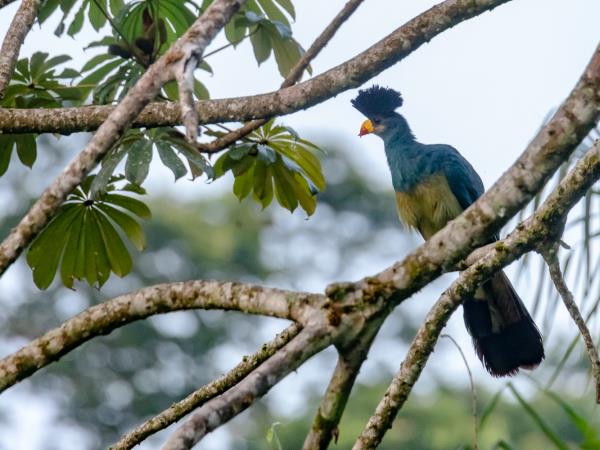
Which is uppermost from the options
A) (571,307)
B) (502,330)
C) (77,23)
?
(77,23)

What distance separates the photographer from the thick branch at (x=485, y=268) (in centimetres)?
285

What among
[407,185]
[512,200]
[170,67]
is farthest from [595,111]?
[407,185]

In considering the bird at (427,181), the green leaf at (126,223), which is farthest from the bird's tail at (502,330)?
the green leaf at (126,223)

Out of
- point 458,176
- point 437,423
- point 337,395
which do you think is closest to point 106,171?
point 337,395

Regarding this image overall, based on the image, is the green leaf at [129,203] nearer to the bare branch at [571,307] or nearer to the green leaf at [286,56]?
the green leaf at [286,56]

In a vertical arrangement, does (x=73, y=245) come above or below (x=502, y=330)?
above

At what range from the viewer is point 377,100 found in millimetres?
5133

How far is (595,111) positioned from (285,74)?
1816mm

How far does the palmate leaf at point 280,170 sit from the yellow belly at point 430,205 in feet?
3.68

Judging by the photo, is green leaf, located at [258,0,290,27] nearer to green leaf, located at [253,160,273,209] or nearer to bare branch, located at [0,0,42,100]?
green leaf, located at [253,160,273,209]

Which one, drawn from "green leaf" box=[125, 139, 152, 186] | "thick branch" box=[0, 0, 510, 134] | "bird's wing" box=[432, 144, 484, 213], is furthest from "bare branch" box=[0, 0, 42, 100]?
"bird's wing" box=[432, 144, 484, 213]

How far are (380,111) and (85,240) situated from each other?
1.92 meters

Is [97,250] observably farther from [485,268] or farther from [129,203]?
[485,268]

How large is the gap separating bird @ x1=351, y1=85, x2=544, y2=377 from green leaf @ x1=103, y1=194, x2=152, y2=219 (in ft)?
4.73
